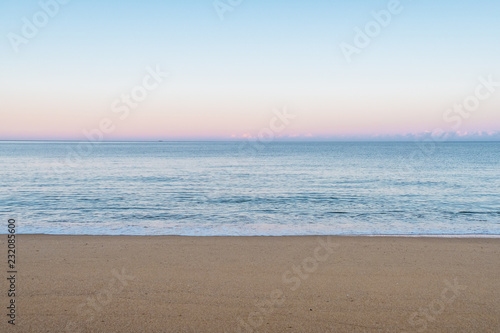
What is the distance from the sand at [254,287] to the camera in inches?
248

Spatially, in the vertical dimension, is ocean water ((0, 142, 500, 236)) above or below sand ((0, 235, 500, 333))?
below

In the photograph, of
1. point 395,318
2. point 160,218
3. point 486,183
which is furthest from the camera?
point 486,183

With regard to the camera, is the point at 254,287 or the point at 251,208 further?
the point at 251,208

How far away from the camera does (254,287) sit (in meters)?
7.89

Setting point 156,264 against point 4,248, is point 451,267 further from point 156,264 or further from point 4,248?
point 4,248

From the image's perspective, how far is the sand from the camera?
20.7ft

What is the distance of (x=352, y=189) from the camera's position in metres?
30.5

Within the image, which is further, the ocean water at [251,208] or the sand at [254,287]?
the ocean water at [251,208]

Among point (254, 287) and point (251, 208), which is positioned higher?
point (254, 287)

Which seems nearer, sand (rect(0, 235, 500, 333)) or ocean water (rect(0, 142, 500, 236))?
sand (rect(0, 235, 500, 333))

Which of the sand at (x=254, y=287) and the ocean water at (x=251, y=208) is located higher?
the sand at (x=254, y=287)

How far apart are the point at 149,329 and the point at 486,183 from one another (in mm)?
36637

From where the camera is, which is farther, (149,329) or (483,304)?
(483,304)

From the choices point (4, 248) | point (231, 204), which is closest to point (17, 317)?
point (4, 248)
